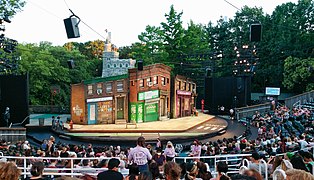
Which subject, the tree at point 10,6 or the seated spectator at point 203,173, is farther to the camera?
the tree at point 10,6

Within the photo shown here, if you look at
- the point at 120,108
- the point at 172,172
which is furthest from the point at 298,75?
the point at 172,172

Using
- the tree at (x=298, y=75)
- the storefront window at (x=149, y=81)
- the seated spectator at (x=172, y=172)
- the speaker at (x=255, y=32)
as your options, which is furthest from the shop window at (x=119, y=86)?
the seated spectator at (x=172, y=172)

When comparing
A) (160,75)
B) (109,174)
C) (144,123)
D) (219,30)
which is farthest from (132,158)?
(219,30)

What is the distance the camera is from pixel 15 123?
2533 cm

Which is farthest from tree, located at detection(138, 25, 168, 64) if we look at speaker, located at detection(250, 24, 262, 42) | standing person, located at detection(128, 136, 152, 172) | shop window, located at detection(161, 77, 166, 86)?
standing person, located at detection(128, 136, 152, 172)

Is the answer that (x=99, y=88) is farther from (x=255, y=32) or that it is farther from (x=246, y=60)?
(x=246, y=60)

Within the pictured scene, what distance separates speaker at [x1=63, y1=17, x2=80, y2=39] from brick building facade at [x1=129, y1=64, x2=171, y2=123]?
15.9 m

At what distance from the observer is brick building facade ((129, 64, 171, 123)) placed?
2791cm

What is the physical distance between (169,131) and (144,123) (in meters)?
4.83

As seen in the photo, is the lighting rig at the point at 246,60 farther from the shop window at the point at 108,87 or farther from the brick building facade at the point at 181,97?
the shop window at the point at 108,87

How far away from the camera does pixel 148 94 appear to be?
94.7 ft

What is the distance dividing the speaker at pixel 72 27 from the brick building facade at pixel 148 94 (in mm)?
15939

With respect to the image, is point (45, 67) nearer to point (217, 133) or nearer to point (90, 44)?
point (217, 133)

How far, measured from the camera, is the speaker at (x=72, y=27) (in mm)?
11883
